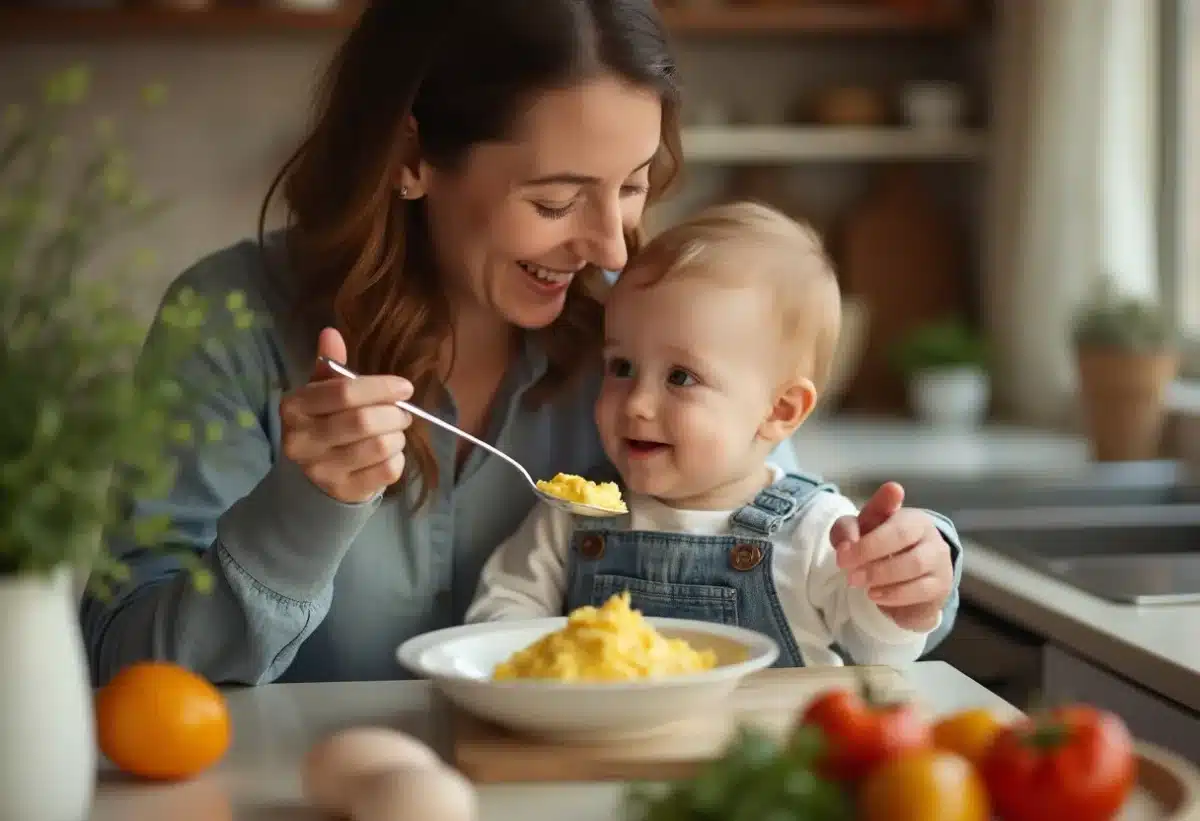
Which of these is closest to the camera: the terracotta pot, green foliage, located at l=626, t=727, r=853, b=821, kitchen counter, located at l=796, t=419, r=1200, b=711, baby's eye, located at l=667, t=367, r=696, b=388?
green foliage, located at l=626, t=727, r=853, b=821

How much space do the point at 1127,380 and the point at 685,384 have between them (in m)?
1.55

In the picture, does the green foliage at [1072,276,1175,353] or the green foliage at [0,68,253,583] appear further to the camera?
the green foliage at [1072,276,1175,353]

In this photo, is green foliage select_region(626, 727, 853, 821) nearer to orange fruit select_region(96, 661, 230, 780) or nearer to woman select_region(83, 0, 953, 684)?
orange fruit select_region(96, 661, 230, 780)

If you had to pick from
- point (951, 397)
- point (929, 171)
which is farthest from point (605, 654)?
point (929, 171)

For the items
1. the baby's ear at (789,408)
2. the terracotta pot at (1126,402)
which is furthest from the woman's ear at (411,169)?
the terracotta pot at (1126,402)

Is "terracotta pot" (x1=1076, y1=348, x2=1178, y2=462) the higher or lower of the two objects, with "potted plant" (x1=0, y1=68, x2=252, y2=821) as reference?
lower

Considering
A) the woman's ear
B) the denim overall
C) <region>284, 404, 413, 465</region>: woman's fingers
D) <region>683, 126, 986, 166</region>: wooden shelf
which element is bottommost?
the denim overall

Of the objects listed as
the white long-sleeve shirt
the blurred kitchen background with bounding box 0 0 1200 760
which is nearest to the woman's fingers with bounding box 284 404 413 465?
the white long-sleeve shirt

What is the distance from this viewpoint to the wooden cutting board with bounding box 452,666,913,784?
108 centimetres

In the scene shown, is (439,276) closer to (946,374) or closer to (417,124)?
(417,124)

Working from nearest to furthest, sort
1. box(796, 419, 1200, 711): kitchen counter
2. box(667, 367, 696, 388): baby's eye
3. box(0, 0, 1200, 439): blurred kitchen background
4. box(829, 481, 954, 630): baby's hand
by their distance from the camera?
box(829, 481, 954, 630): baby's hand, box(796, 419, 1200, 711): kitchen counter, box(667, 367, 696, 388): baby's eye, box(0, 0, 1200, 439): blurred kitchen background

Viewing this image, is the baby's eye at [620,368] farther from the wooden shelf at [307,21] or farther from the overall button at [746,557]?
the wooden shelf at [307,21]

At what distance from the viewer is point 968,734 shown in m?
0.97

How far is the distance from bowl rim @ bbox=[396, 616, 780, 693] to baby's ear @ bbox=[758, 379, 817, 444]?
403 millimetres
